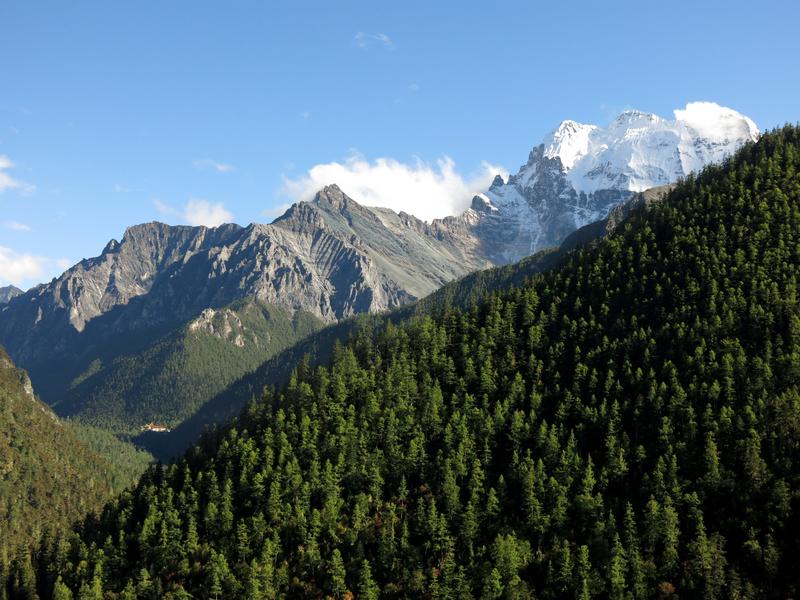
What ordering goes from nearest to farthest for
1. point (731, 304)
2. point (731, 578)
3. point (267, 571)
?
point (731, 578), point (267, 571), point (731, 304)

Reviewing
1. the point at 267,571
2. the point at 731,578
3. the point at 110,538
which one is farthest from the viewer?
the point at 110,538

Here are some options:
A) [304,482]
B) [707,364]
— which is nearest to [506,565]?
[304,482]

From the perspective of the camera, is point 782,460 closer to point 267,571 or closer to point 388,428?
point 388,428

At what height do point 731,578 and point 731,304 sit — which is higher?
point 731,304

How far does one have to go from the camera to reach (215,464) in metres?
180

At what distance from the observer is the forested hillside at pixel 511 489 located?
5448 inches

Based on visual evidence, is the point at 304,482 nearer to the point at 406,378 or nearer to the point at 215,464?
the point at 215,464

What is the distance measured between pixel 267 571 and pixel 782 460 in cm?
10139

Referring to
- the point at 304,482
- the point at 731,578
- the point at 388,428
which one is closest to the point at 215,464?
the point at 304,482

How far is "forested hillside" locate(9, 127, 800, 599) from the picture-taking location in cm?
→ 13838

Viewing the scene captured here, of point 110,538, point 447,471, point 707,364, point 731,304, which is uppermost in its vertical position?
point 731,304

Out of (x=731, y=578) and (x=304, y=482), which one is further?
(x=304, y=482)

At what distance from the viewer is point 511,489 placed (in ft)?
527

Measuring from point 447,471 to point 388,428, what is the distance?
22.5 meters
